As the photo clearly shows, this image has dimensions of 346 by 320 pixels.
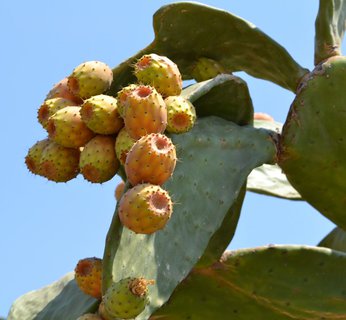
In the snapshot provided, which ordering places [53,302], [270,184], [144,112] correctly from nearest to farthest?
[144,112], [53,302], [270,184]

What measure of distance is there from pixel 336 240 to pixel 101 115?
1295 millimetres

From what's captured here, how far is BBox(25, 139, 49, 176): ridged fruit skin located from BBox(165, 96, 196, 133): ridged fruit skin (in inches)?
12.7

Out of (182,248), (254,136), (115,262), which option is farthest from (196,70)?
(115,262)

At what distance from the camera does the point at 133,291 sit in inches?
75.6

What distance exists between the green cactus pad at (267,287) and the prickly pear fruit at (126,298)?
71cm

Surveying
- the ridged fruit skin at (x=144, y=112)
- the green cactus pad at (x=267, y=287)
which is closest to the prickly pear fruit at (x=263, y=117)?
the green cactus pad at (x=267, y=287)

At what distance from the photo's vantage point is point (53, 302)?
8.84ft

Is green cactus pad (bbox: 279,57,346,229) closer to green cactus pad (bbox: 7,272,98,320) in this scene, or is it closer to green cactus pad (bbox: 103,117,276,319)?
green cactus pad (bbox: 103,117,276,319)

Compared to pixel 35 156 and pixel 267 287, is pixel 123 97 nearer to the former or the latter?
pixel 35 156

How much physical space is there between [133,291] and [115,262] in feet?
0.43

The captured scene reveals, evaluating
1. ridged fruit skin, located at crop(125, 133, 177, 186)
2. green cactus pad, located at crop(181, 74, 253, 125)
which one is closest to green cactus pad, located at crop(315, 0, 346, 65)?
green cactus pad, located at crop(181, 74, 253, 125)

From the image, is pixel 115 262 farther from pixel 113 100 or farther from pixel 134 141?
pixel 113 100

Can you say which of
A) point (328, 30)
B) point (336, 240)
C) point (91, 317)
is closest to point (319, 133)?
point (328, 30)

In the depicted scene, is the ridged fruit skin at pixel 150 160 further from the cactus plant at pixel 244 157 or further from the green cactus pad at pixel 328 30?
the green cactus pad at pixel 328 30
